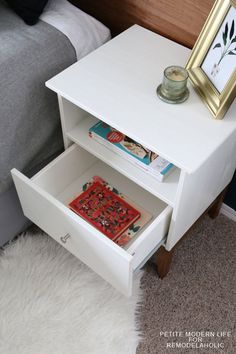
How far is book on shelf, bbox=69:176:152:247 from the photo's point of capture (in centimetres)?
106

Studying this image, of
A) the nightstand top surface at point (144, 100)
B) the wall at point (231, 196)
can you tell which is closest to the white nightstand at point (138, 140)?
the nightstand top surface at point (144, 100)

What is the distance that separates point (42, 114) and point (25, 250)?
414 mm

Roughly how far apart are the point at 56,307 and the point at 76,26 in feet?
2.40

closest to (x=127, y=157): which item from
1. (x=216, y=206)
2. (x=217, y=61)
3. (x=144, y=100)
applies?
(x=144, y=100)

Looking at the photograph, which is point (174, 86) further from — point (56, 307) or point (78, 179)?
point (56, 307)

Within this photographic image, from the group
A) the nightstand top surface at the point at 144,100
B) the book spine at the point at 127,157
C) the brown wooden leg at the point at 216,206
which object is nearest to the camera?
the nightstand top surface at the point at 144,100

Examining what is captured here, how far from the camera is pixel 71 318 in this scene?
1136 millimetres

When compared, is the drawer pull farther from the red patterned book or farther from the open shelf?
the open shelf

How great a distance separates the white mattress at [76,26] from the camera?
1.08m

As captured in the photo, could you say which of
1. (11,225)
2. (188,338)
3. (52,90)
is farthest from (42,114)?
(188,338)

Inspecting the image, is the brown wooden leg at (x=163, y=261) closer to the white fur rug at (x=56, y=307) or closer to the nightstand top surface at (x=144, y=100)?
the white fur rug at (x=56, y=307)

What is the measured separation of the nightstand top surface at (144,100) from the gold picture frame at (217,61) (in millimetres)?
27

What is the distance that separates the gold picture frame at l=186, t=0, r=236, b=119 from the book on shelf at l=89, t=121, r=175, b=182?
0.17 meters

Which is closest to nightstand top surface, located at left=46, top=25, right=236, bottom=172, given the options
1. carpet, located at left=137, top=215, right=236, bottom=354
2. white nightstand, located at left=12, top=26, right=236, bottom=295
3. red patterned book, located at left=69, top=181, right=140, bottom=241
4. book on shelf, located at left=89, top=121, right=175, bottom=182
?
white nightstand, located at left=12, top=26, right=236, bottom=295
